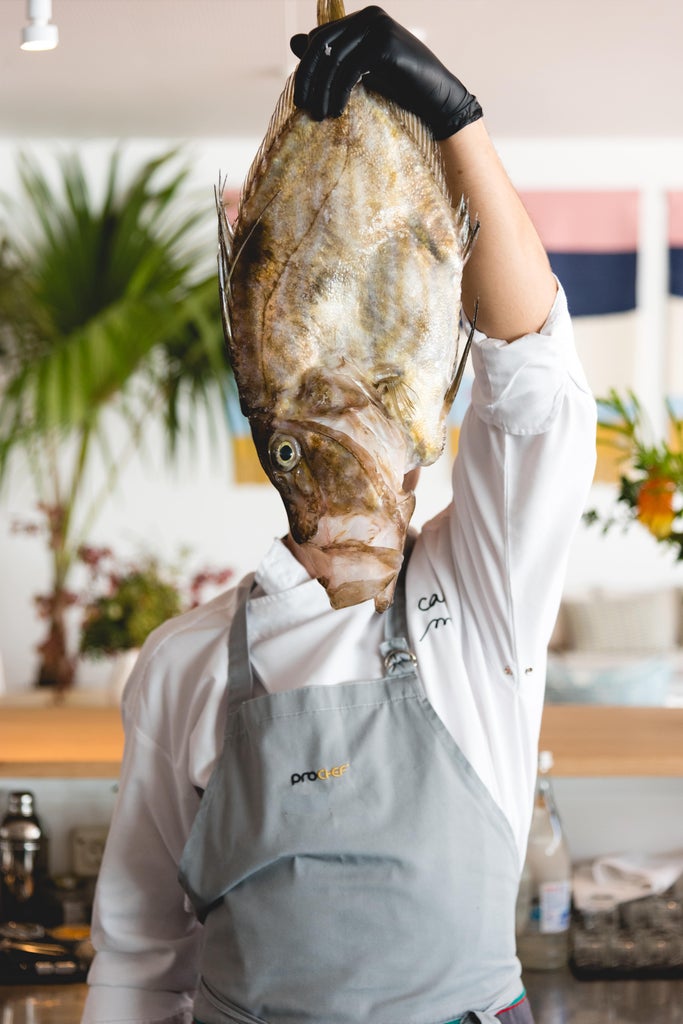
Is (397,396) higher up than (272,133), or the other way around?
(272,133)

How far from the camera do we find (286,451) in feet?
2.02

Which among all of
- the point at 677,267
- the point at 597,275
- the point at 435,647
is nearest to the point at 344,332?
the point at 435,647

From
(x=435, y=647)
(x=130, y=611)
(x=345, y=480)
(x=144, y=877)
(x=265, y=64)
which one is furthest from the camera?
(x=265, y=64)

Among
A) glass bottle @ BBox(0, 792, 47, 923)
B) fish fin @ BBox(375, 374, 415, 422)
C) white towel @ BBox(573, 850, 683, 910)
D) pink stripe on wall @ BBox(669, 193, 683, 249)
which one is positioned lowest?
white towel @ BBox(573, 850, 683, 910)

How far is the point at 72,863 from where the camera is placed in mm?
1697

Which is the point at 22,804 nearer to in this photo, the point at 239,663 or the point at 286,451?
the point at 239,663

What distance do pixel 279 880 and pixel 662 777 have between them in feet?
2.79

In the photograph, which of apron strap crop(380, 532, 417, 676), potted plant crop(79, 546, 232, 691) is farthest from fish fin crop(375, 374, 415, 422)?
potted plant crop(79, 546, 232, 691)

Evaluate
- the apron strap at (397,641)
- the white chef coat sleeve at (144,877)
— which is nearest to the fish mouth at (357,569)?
the apron strap at (397,641)

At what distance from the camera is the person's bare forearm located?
0.73 meters

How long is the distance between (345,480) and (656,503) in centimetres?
105

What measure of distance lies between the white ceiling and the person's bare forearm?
2.44 metres

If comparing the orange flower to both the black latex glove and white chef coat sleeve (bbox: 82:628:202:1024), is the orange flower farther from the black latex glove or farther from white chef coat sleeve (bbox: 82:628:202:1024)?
the black latex glove

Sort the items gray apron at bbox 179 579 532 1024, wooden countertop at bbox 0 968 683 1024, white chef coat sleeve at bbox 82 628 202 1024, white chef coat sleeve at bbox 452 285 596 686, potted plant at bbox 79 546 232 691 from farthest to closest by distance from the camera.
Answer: potted plant at bbox 79 546 232 691 → wooden countertop at bbox 0 968 683 1024 → white chef coat sleeve at bbox 82 628 202 1024 → gray apron at bbox 179 579 532 1024 → white chef coat sleeve at bbox 452 285 596 686
